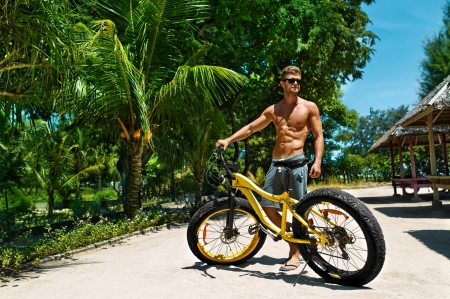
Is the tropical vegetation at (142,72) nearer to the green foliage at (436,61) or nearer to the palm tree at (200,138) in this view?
the palm tree at (200,138)

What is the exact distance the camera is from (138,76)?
9.38m

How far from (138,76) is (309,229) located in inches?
242

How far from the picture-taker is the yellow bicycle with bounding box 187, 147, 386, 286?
12.9 feet

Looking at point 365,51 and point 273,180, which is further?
point 365,51

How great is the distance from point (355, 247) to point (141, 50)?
7.02 meters

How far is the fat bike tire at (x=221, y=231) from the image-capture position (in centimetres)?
492

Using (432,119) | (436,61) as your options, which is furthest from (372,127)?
(432,119)

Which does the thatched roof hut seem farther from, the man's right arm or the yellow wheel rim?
the yellow wheel rim

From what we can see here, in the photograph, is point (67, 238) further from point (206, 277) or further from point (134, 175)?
point (206, 277)

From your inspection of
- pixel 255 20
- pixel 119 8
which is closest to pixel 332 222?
pixel 119 8

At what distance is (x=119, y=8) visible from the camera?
10.4 m

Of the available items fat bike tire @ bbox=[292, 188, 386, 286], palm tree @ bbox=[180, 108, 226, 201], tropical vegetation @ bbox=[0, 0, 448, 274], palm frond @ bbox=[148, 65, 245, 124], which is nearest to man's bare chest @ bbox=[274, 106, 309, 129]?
fat bike tire @ bbox=[292, 188, 386, 286]

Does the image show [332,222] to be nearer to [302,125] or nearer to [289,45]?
[302,125]

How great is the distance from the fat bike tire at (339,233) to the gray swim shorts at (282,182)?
0.36m
